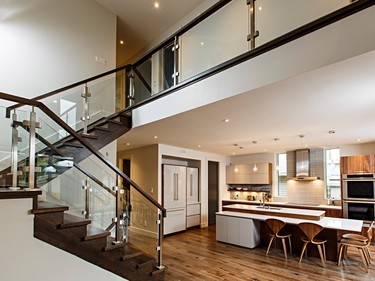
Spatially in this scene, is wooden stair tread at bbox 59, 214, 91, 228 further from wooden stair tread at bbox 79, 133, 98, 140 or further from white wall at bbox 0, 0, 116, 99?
white wall at bbox 0, 0, 116, 99

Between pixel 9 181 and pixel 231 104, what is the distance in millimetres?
2783

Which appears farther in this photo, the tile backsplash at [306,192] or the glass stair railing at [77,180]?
the tile backsplash at [306,192]

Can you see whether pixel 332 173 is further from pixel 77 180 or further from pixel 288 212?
pixel 77 180

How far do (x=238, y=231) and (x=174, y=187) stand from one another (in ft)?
7.81

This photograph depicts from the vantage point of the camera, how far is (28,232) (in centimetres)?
261

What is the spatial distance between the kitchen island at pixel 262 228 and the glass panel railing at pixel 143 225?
286cm

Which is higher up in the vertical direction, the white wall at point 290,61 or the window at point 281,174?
the white wall at point 290,61

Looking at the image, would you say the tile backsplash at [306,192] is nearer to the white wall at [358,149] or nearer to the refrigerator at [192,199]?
the white wall at [358,149]

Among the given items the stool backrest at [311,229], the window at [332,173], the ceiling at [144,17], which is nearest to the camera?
the stool backrest at [311,229]

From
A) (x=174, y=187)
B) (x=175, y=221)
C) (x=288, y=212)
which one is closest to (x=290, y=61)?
(x=288, y=212)

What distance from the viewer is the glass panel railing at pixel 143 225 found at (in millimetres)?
3908

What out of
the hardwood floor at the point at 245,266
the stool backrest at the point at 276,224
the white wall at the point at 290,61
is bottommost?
the hardwood floor at the point at 245,266

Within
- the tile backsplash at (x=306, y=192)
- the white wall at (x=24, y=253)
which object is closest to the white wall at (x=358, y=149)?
the tile backsplash at (x=306, y=192)

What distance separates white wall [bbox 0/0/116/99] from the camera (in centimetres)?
459
